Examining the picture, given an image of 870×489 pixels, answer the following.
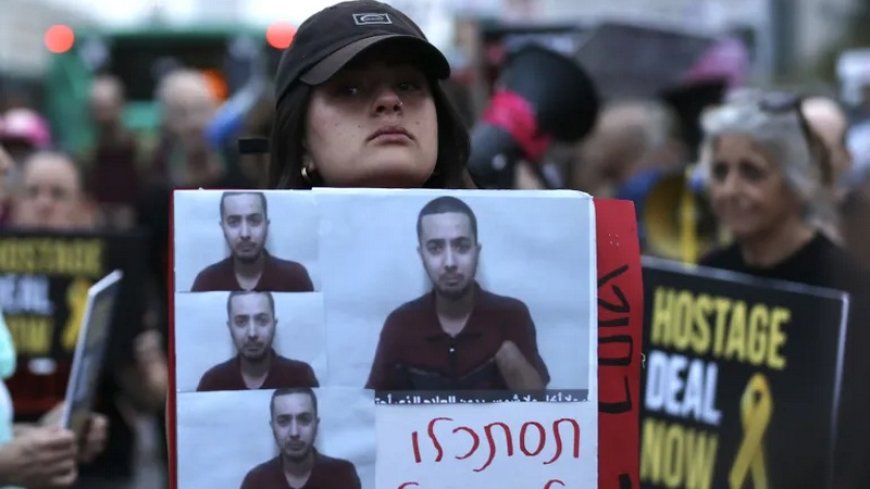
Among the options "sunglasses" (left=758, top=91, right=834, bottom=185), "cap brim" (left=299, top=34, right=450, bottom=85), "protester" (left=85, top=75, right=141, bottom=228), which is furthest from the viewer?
"protester" (left=85, top=75, right=141, bottom=228)

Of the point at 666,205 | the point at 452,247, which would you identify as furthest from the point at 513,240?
the point at 666,205

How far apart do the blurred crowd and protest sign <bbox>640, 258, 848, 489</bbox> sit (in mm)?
333

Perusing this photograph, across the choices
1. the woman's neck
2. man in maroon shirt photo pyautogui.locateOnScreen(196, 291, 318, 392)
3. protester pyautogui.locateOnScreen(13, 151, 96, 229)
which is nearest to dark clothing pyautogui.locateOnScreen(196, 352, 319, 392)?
man in maroon shirt photo pyautogui.locateOnScreen(196, 291, 318, 392)

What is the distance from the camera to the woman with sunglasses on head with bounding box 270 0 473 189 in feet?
8.75

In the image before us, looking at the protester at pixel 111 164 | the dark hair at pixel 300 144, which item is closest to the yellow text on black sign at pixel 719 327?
the dark hair at pixel 300 144

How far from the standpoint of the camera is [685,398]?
4.55 metres

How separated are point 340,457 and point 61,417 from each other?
1.80 meters

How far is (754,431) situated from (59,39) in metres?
21.7

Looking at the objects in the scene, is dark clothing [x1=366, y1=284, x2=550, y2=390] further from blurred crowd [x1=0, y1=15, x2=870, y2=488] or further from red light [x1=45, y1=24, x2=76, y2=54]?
red light [x1=45, y1=24, x2=76, y2=54]

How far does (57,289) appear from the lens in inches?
241

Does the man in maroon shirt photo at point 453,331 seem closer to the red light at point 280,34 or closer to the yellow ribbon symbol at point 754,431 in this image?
the yellow ribbon symbol at point 754,431

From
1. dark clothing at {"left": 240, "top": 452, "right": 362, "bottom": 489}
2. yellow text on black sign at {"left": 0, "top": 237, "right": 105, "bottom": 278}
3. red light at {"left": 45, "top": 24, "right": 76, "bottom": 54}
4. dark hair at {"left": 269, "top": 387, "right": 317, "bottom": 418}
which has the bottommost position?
dark clothing at {"left": 240, "top": 452, "right": 362, "bottom": 489}

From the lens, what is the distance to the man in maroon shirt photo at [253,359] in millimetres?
2400

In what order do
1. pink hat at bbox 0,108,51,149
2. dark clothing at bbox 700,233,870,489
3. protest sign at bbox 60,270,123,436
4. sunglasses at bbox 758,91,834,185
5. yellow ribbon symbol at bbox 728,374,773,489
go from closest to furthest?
dark clothing at bbox 700,233,870,489 → protest sign at bbox 60,270,123,436 → yellow ribbon symbol at bbox 728,374,773,489 → sunglasses at bbox 758,91,834,185 → pink hat at bbox 0,108,51,149
